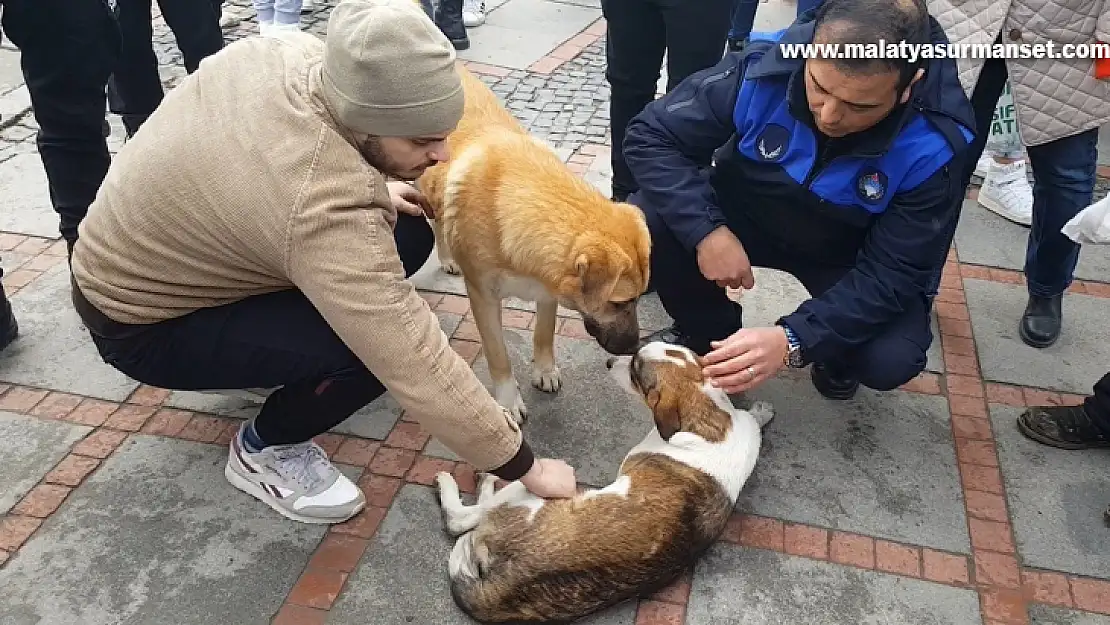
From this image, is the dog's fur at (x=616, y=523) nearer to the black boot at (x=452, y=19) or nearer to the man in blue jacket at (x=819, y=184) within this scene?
the man in blue jacket at (x=819, y=184)

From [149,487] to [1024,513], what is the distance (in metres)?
3.20

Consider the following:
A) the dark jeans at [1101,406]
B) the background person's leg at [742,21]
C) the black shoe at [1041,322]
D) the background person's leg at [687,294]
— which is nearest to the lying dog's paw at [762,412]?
the background person's leg at [687,294]

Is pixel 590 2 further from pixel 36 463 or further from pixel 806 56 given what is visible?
pixel 36 463

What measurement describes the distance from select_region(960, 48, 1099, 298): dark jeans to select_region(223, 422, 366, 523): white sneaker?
112 inches

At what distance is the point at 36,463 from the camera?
3.23m

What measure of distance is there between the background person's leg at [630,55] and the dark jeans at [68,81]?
2.24 meters

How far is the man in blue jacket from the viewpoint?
9.17ft

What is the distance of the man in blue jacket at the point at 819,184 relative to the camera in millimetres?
2795

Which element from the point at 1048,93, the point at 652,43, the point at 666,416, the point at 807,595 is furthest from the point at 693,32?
the point at 807,595

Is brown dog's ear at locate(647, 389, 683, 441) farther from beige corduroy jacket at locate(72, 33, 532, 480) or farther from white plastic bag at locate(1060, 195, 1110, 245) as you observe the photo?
white plastic bag at locate(1060, 195, 1110, 245)

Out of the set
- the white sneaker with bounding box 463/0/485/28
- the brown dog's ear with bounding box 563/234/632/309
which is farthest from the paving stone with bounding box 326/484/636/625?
the white sneaker with bounding box 463/0/485/28

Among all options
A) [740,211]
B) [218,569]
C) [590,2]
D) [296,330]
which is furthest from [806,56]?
[590,2]

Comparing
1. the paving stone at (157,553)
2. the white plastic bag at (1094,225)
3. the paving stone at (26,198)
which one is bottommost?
the paving stone at (26,198)

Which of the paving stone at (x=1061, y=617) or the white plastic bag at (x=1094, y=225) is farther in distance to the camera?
the white plastic bag at (x=1094, y=225)
